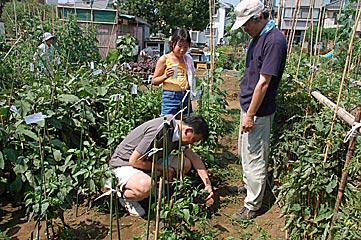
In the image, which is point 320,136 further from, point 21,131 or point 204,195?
point 21,131

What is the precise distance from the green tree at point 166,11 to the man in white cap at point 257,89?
79.2 ft

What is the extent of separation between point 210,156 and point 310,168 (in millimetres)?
1240

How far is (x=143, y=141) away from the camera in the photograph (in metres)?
2.33

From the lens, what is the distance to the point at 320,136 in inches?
83.4

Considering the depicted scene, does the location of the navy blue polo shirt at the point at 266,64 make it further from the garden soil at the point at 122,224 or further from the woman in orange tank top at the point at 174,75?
the garden soil at the point at 122,224

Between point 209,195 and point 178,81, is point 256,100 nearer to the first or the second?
point 209,195

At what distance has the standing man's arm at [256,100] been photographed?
222 centimetres

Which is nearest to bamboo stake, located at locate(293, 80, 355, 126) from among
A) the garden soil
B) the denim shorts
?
the garden soil

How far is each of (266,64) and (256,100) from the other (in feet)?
0.84

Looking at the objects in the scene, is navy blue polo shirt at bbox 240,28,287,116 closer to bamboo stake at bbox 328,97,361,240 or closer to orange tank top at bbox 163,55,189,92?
bamboo stake at bbox 328,97,361,240

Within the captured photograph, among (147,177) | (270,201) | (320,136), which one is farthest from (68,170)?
(320,136)

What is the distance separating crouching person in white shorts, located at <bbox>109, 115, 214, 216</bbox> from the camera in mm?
2258

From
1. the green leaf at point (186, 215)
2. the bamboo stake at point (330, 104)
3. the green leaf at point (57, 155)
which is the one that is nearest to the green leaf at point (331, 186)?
the bamboo stake at point (330, 104)

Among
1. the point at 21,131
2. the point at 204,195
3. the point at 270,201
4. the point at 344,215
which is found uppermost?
the point at 21,131
